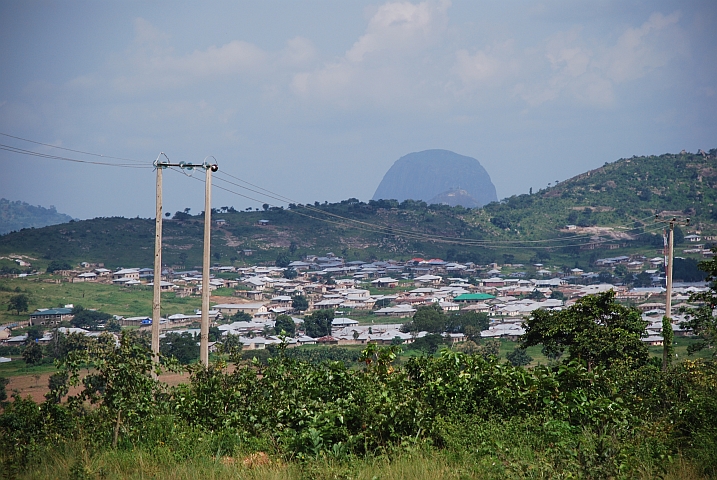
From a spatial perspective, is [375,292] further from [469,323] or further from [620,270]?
[620,270]

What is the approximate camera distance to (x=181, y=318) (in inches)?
1565

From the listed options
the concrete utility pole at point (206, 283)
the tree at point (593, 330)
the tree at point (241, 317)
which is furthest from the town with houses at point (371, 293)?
the concrete utility pole at point (206, 283)

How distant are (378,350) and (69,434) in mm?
2489

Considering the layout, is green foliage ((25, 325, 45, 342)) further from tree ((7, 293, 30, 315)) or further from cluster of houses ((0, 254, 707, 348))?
tree ((7, 293, 30, 315))

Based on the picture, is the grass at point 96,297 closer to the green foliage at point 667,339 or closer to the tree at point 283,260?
the tree at point 283,260

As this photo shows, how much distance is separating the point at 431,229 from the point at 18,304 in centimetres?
4729

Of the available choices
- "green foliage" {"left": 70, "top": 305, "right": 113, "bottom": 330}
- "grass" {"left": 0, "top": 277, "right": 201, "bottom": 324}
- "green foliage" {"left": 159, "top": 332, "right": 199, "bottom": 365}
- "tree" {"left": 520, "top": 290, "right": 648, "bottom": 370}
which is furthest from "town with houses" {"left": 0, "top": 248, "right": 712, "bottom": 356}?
"tree" {"left": 520, "top": 290, "right": 648, "bottom": 370}

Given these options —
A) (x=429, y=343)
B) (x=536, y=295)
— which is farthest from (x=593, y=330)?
(x=536, y=295)

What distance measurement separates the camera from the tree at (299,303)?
49188mm

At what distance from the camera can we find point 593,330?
13.5 m

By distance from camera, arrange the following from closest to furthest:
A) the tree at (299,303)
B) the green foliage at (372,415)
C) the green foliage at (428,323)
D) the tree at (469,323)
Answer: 1. the green foliage at (372,415)
2. the tree at (469,323)
3. the green foliage at (428,323)
4. the tree at (299,303)

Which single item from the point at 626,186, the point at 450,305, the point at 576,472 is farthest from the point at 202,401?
the point at 626,186

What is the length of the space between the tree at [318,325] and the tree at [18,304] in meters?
16.5

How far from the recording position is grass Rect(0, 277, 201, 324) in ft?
138
